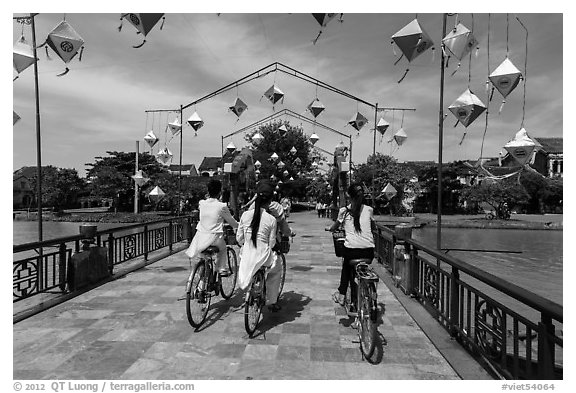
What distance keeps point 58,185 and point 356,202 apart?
4909cm

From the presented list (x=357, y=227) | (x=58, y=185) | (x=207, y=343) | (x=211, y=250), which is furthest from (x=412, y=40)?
(x=58, y=185)

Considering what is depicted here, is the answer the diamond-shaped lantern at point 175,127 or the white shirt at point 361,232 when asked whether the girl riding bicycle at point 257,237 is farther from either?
the diamond-shaped lantern at point 175,127

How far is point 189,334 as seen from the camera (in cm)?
469

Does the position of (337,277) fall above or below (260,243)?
below

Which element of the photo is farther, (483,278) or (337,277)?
(337,277)

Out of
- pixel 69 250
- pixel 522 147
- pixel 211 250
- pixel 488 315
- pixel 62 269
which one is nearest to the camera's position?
pixel 488 315

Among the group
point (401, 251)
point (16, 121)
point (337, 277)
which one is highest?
point (16, 121)

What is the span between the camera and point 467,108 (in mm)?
7230

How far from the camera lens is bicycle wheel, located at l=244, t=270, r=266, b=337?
14.6 ft

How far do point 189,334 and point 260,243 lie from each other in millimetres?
1358

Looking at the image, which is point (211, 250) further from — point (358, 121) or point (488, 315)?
point (358, 121)
